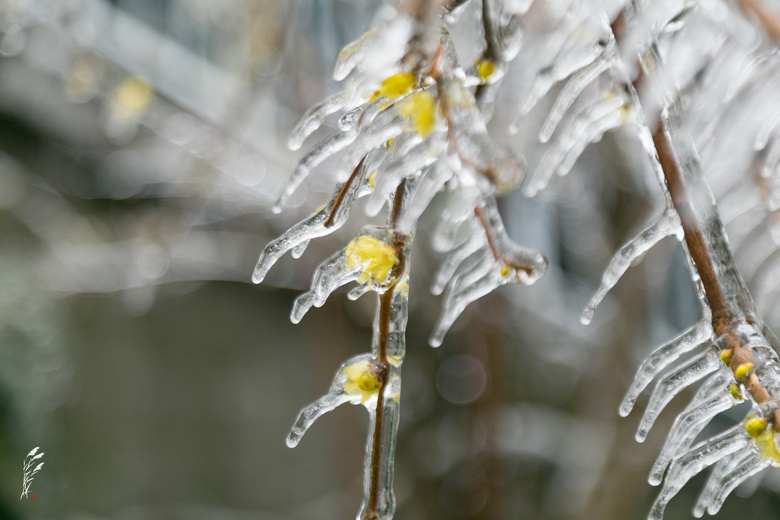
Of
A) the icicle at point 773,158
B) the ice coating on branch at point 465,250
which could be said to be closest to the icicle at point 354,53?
the ice coating on branch at point 465,250

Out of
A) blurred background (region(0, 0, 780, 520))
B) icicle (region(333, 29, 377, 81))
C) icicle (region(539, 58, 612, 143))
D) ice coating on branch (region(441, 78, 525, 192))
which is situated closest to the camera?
ice coating on branch (region(441, 78, 525, 192))

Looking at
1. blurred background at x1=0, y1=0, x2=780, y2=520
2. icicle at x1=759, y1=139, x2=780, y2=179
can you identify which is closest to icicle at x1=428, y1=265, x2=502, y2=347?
icicle at x1=759, y1=139, x2=780, y2=179

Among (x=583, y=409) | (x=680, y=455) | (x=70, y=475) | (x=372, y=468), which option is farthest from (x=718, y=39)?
(x=583, y=409)

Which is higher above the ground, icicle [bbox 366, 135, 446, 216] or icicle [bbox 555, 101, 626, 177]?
icicle [bbox 555, 101, 626, 177]

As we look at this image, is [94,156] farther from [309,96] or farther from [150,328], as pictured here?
[309,96]

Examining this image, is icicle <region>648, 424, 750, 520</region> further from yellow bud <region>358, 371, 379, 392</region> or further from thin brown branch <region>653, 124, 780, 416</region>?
yellow bud <region>358, 371, 379, 392</region>

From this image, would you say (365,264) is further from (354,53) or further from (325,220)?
(354,53)

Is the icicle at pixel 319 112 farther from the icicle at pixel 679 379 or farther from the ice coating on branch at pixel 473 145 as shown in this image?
the icicle at pixel 679 379
